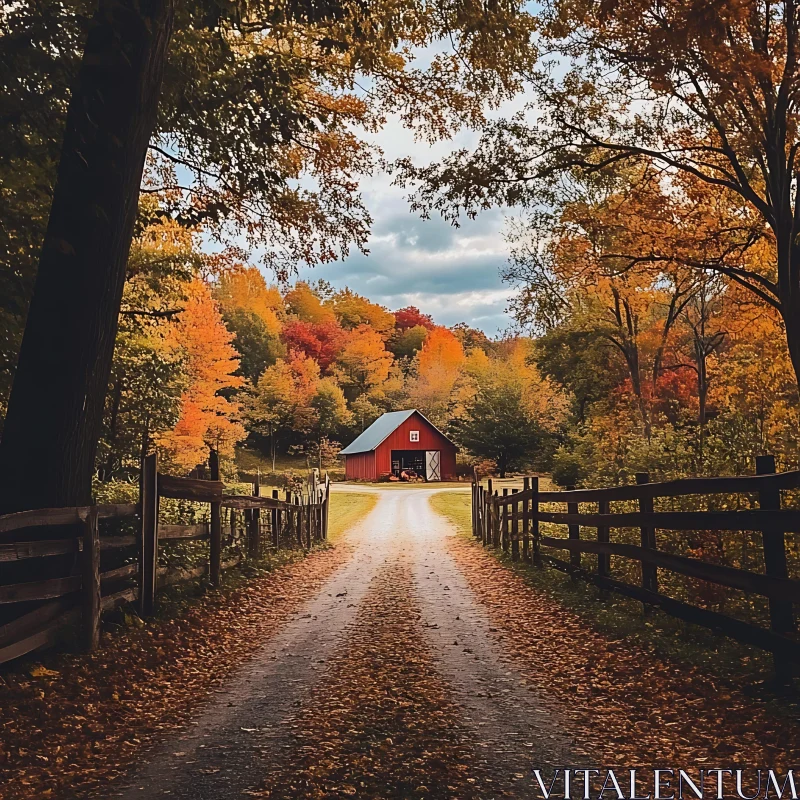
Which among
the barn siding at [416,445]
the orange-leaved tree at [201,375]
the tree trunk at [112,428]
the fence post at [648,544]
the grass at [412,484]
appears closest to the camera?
the fence post at [648,544]

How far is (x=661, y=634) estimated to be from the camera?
647 centimetres

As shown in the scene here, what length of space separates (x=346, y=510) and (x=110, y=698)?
27834 mm

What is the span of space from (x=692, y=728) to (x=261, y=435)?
67.6 meters

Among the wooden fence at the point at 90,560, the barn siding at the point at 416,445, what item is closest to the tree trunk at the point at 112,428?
the wooden fence at the point at 90,560

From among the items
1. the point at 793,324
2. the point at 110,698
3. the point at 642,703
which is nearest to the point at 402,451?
the point at 793,324

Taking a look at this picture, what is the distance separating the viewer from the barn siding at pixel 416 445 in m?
56.2

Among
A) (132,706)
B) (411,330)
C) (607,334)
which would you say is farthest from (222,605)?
(411,330)

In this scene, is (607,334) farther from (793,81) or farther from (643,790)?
(643,790)

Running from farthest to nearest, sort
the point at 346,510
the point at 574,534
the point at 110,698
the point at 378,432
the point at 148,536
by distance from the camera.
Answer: the point at 378,432
the point at 346,510
the point at 574,534
the point at 148,536
the point at 110,698

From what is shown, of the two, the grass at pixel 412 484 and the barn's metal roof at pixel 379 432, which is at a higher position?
the barn's metal roof at pixel 379 432

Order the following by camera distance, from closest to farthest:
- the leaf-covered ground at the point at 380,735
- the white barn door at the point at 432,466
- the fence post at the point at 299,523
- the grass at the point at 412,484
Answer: the leaf-covered ground at the point at 380,735, the fence post at the point at 299,523, the grass at the point at 412,484, the white barn door at the point at 432,466

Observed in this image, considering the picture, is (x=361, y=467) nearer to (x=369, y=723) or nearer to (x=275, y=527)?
(x=275, y=527)

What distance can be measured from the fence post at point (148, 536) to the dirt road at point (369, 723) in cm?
147

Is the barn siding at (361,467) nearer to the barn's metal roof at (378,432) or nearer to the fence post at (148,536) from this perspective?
the barn's metal roof at (378,432)
